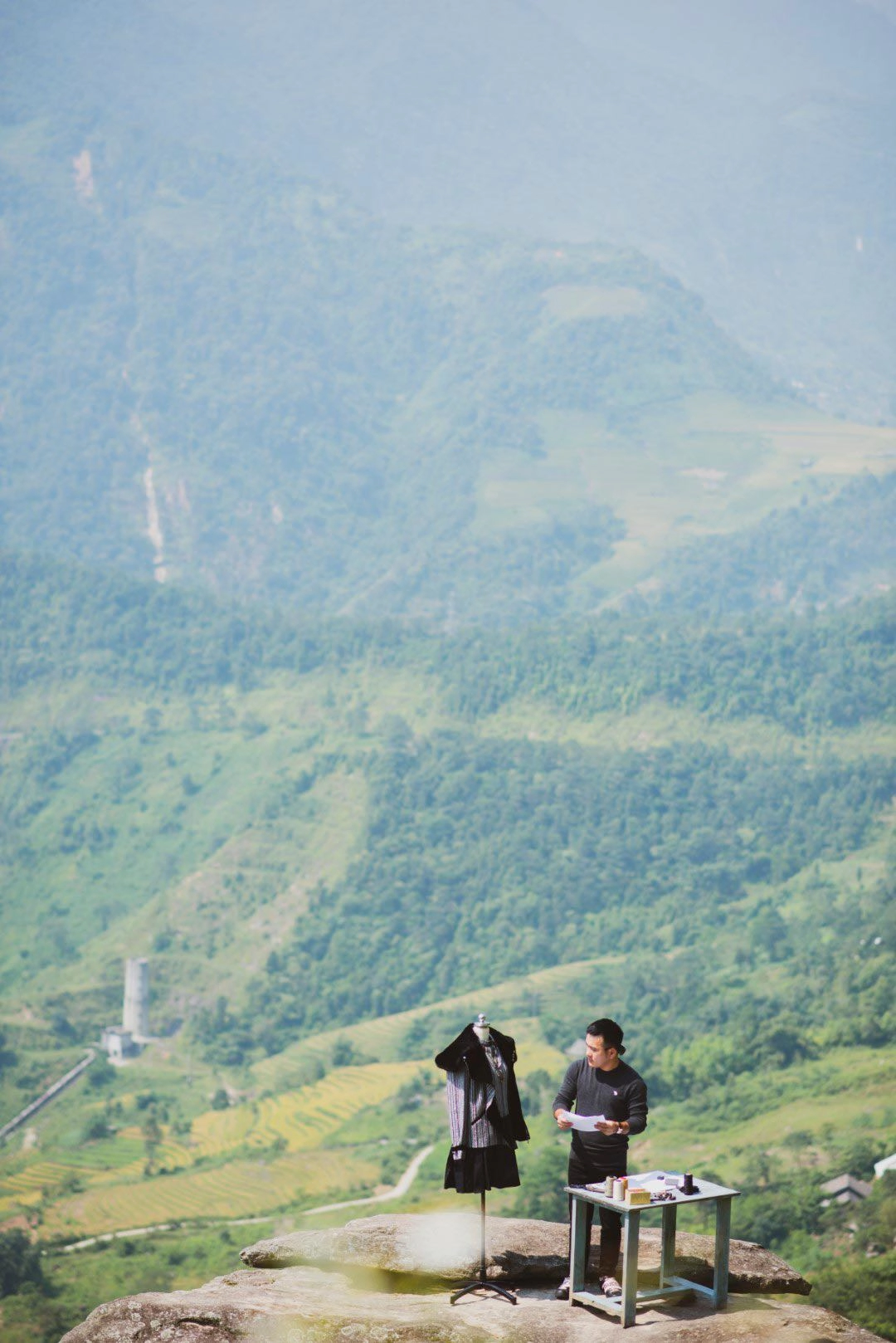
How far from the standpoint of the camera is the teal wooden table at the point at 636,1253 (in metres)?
10.1

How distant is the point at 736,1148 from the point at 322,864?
121 ft

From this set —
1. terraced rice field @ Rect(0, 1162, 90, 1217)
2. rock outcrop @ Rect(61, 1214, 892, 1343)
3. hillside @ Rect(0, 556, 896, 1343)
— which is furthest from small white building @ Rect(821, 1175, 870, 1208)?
rock outcrop @ Rect(61, 1214, 892, 1343)

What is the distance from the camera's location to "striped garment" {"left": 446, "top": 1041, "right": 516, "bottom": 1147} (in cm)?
1080

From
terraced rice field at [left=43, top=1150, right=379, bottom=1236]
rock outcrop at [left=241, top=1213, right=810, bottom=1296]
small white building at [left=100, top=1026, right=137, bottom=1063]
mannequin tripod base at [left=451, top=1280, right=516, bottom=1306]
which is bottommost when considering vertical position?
small white building at [left=100, top=1026, right=137, bottom=1063]

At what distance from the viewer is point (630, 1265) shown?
33.0ft

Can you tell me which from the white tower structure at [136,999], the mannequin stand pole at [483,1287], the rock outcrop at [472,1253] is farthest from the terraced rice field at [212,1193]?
the mannequin stand pole at [483,1287]

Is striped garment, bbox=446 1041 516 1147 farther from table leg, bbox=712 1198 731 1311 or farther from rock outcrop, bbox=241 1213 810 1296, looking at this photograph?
table leg, bbox=712 1198 731 1311

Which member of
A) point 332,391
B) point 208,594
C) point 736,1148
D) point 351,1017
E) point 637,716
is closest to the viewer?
point 736,1148

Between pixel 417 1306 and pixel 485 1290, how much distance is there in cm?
49

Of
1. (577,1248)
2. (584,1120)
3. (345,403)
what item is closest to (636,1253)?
(577,1248)

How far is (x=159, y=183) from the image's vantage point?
16325 cm

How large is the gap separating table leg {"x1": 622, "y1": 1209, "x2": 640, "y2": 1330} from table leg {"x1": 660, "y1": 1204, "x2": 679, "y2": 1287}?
0.32 metres

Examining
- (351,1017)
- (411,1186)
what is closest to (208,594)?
(351,1017)

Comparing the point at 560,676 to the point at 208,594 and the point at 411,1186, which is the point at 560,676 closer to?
the point at 208,594
